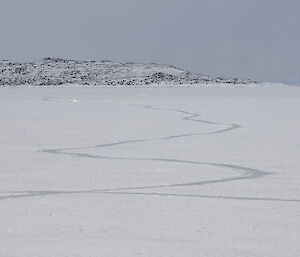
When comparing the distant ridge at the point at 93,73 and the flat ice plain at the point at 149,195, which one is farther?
the distant ridge at the point at 93,73

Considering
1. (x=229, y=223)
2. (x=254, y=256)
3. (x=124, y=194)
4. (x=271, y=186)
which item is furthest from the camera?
(x=271, y=186)

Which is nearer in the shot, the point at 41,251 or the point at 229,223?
the point at 41,251

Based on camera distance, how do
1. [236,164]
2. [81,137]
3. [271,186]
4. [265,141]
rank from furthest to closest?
1. [81,137]
2. [265,141]
3. [236,164]
4. [271,186]

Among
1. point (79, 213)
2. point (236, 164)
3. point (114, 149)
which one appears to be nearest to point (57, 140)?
point (114, 149)

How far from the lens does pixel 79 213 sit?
6098 millimetres

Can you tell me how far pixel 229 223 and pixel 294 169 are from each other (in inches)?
134

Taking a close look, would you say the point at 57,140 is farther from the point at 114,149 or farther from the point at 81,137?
the point at 114,149

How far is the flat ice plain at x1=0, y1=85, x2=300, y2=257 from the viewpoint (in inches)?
199

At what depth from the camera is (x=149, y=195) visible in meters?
6.98

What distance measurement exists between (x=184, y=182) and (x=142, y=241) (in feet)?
8.97

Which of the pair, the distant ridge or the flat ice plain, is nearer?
the flat ice plain

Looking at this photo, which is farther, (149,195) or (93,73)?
(93,73)

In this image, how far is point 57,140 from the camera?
12828 mm

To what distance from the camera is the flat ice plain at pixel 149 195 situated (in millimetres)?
5059
